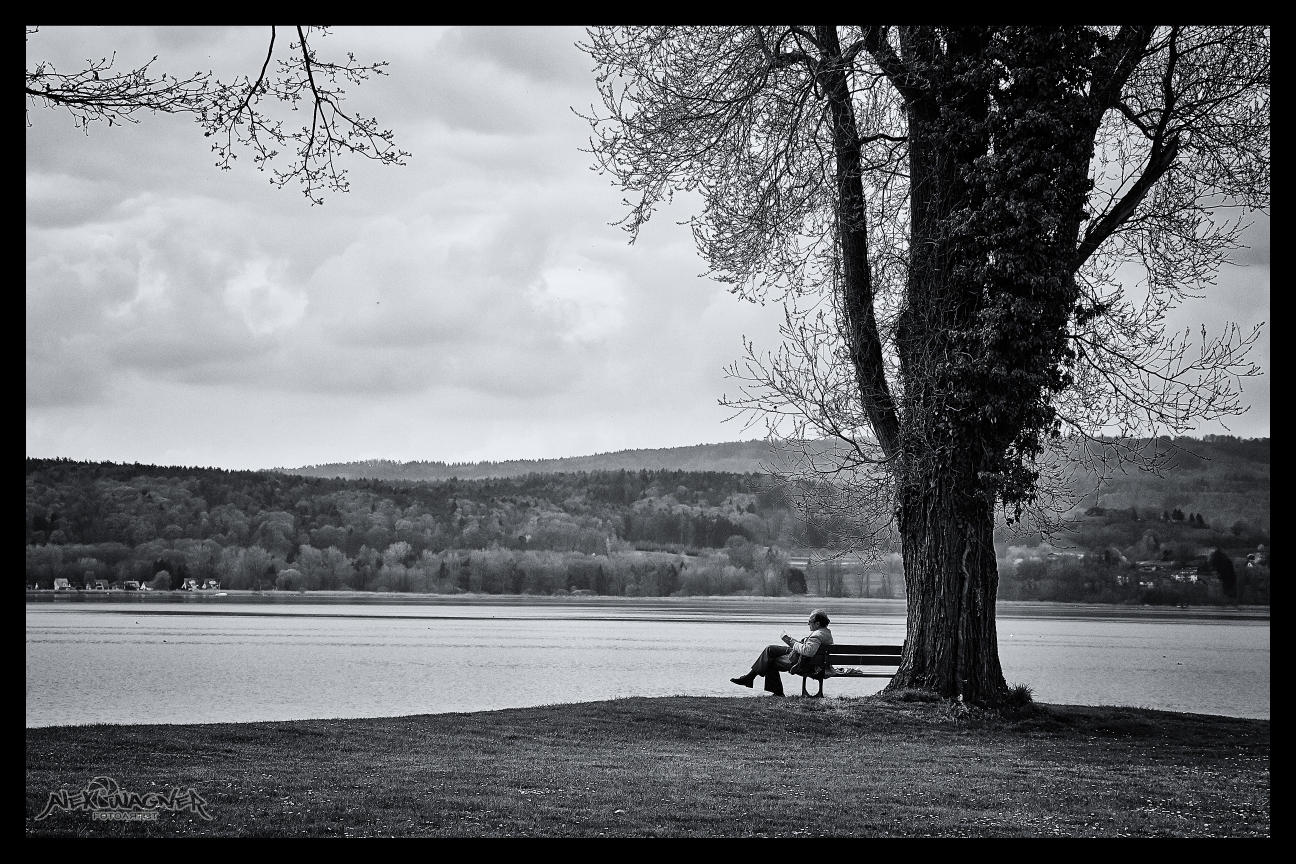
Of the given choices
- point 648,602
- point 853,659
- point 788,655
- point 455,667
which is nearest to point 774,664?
point 788,655

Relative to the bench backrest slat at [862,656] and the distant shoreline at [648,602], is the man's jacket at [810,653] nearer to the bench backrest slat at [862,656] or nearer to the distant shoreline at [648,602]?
the bench backrest slat at [862,656]

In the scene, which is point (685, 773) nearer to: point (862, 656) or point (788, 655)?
point (788, 655)

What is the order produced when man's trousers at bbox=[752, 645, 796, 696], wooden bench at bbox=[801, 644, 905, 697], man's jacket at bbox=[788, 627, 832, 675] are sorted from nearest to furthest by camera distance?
1. man's jacket at bbox=[788, 627, 832, 675]
2. wooden bench at bbox=[801, 644, 905, 697]
3. man's trousers at bbox=[752, 645, 796, 696]

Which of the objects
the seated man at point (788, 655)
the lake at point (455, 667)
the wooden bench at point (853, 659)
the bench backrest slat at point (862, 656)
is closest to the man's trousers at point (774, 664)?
the seated man at point (788, 655)

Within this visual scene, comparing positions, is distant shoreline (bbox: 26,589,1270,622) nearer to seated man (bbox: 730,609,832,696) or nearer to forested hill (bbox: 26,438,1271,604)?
forested hill (bbox: 26,438,1271,604)

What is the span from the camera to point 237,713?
17.5 meters

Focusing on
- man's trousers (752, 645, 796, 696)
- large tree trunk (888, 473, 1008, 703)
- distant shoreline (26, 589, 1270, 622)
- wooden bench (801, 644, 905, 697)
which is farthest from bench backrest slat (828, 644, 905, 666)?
distant shoreline (26, 589, 1270, 622)

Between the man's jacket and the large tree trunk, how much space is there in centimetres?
124

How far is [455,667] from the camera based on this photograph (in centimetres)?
2942

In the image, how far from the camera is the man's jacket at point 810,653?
16.5m

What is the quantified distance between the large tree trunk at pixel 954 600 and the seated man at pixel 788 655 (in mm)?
1331

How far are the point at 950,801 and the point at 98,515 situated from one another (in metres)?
125

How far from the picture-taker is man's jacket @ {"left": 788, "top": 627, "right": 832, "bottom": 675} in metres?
→ 16.5

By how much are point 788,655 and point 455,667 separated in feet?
46.8
